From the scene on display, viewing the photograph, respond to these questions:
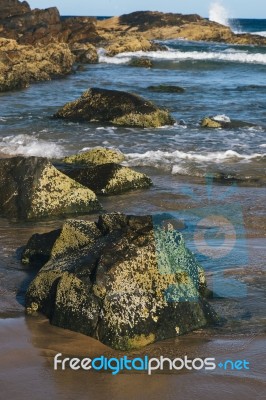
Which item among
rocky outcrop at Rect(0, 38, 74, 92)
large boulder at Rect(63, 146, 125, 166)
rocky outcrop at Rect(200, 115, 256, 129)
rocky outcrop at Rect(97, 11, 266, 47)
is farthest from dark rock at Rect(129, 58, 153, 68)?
large boulder at Rect(63, 146, 125, 166)

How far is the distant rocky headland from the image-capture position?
89.6ft

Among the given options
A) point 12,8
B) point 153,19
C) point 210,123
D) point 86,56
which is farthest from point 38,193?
point 153,19

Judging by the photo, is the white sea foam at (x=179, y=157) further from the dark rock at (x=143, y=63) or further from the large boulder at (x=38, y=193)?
the dark rock at (x=143, y=63)

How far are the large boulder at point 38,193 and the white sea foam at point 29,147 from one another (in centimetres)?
366

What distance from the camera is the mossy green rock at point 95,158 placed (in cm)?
1082

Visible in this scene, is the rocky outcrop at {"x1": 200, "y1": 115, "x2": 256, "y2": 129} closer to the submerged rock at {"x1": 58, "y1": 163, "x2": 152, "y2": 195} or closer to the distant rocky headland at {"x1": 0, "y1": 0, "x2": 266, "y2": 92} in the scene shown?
the submerged rock at {"x1": 58, "y1": 163, "x2": 152, "y2": 195}

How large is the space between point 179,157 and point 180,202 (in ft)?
9.61

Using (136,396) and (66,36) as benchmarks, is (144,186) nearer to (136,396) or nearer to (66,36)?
(136,396)

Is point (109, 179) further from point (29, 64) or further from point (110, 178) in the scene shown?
point (29, 64)

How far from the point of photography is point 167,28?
2312 inches

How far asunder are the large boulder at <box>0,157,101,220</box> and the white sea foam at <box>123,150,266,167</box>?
3182 millimetres

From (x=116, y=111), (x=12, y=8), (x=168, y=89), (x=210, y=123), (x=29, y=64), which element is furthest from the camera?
(x=12, y=8)

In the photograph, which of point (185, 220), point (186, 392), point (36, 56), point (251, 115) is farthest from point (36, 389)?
point (36, 56)

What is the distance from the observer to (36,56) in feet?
98.2
